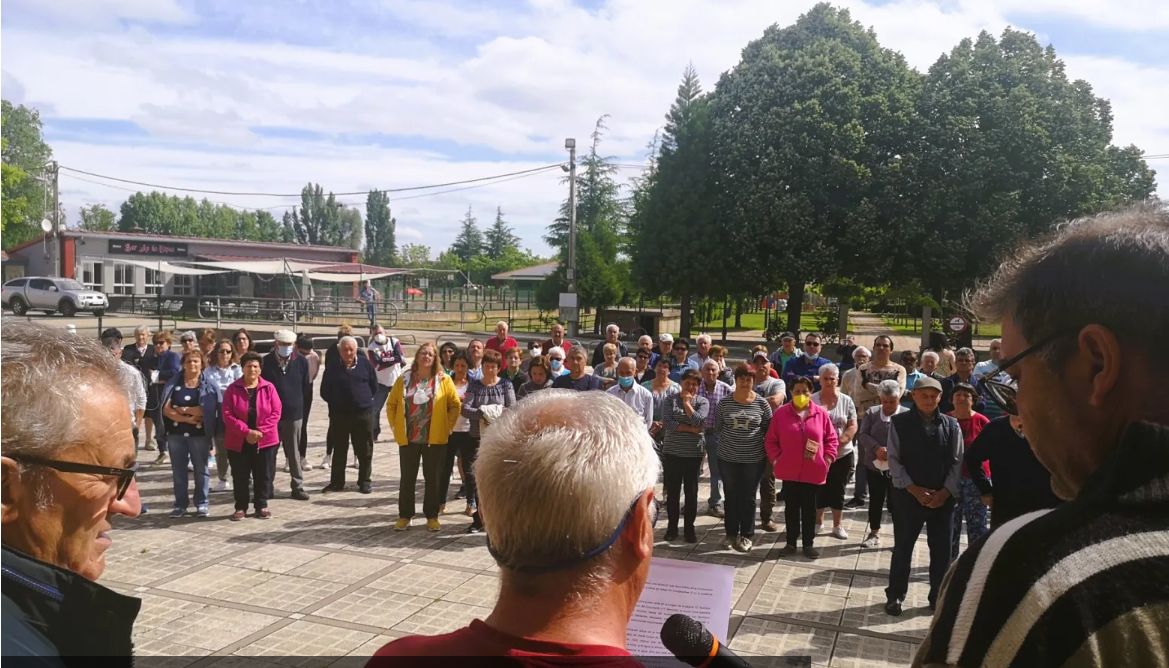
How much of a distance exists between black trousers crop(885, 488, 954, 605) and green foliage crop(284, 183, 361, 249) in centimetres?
11741

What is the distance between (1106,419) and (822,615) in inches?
222

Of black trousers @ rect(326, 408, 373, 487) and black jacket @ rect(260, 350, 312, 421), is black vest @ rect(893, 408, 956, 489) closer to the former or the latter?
black trousers @ rect(326, 408, 373, 487)

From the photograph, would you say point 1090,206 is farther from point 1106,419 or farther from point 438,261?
point 438,261

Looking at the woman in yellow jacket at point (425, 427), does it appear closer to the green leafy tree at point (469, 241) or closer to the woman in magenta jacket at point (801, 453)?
the woman in magenta jacket at point (801, 453)

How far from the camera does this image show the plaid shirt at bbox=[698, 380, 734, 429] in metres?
8.74

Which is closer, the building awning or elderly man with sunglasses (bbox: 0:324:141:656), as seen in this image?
elderly man with sunglasses (bbox: 0:324:141:656)

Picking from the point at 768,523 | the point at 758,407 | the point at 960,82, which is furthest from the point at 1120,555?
the point at 960,82

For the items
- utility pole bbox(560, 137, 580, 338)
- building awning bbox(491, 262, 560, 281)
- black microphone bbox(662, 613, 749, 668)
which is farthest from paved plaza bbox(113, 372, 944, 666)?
building awning bbox(491, 262, 560, 281)

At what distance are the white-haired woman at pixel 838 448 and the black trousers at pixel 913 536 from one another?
6.52 feet

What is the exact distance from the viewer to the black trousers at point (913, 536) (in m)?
6.49

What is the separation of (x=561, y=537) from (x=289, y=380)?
906 cm

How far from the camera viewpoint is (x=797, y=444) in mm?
7855

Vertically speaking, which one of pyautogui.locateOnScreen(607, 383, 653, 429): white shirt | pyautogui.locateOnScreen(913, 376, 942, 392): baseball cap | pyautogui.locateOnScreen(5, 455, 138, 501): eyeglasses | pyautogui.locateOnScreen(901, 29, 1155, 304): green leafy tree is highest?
pyautogui.locateOnScreen(901, 29, 1155, 304): green leafy tree

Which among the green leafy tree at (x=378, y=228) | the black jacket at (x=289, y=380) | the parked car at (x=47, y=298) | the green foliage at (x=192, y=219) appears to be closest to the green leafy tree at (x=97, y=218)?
the green foliage at (x=192, y=219)
